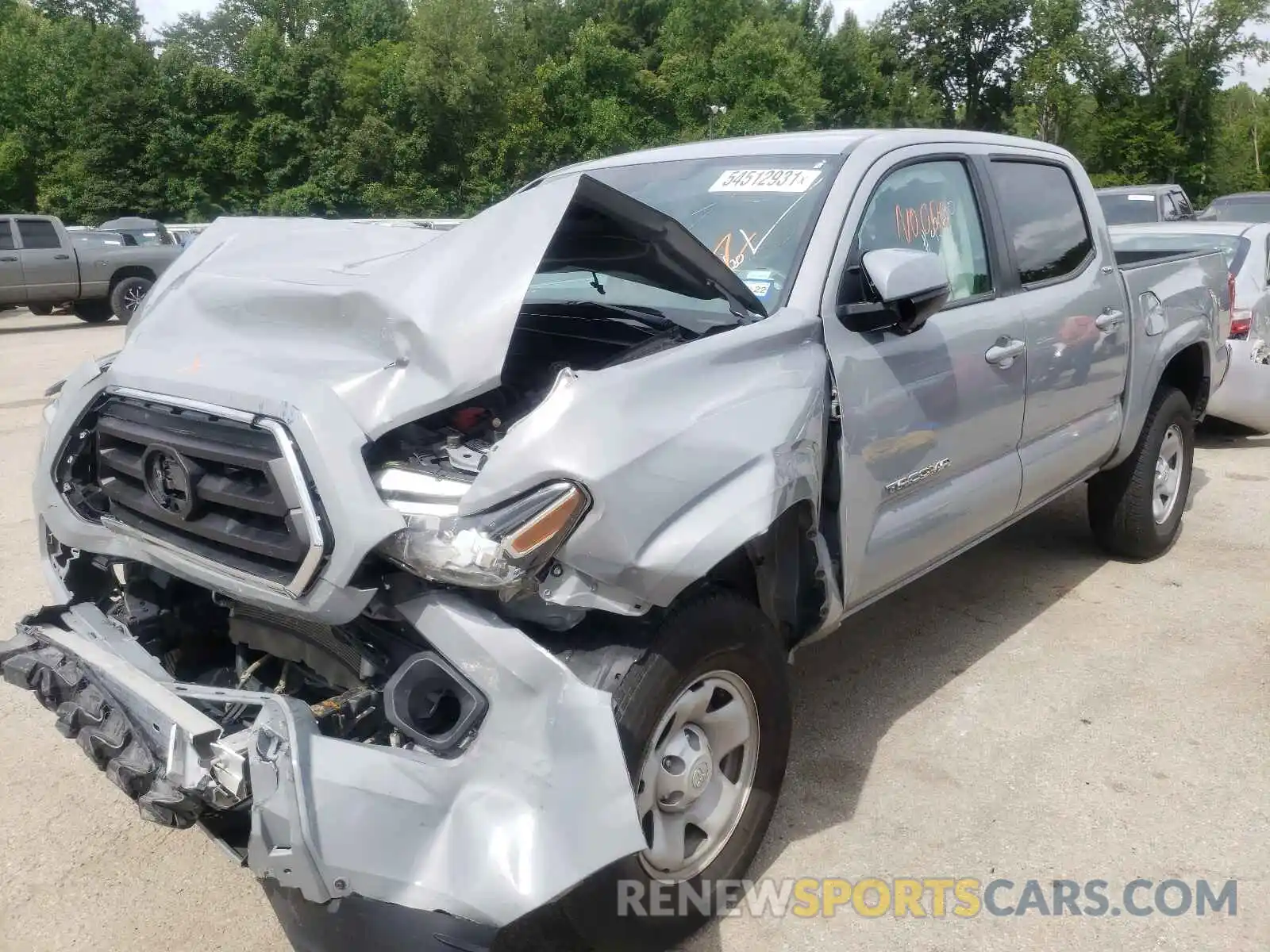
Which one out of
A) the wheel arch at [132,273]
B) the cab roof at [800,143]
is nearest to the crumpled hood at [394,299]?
the cab roof at [800,143]

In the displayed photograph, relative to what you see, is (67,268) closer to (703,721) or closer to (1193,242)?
(1193,242)

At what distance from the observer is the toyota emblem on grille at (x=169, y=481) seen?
2.45m

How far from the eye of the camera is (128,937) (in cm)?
276

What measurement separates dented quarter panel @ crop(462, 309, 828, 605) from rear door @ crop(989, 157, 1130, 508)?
1.53m

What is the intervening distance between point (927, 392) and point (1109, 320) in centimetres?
159

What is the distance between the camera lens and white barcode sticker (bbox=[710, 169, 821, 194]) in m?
3.38

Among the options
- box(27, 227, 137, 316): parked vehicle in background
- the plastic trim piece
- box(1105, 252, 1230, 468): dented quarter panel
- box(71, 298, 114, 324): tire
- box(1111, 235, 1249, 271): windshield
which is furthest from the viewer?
box(71, 298, 114, 324): tire

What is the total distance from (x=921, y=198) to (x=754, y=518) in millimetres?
1699

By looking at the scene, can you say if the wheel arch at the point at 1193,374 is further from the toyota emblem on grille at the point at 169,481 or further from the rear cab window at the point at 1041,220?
the toyota emblem on grille at the point at 169,481

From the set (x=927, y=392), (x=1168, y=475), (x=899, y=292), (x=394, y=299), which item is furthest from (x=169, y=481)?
(x=1168, y=475)

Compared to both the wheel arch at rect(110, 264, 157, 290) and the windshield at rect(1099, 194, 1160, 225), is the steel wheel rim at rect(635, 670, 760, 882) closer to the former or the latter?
the windshield at rect(1099, 194, 1160, 225)

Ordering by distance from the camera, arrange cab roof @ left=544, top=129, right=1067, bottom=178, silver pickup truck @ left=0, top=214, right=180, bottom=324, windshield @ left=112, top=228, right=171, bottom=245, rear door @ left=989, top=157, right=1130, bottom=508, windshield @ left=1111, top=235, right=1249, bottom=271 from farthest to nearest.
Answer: windshield @ left=112, top=228, right=171, bottom=245 → silver pickup truck @ left=0, top=214, right=180, bottom=324 → windshield @ left=1111, top=235, right=1249, bottom=271 → rear door @ left=989, top=157, right=1130, bottom=508 → cab roof @ left=544, top=129, right=1067, bottom=178

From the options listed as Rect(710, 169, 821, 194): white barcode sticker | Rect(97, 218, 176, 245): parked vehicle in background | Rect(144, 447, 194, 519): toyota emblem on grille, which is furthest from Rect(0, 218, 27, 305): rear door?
Rect(144, 447, 194, 519): toyota emblem on grille

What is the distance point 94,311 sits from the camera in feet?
61.8
